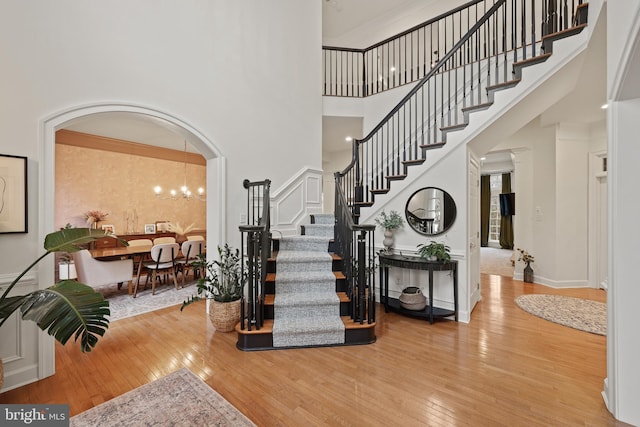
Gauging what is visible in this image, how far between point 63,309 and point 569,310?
18.5 ft

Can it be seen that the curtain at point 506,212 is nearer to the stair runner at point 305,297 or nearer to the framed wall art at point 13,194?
the stair runner at point 305,297

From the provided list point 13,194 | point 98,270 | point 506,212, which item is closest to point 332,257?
point 13,194

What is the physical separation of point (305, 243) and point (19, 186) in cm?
296

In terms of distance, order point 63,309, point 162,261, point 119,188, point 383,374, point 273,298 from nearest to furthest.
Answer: point 63,309 < point 383,374 < point 273,298 < point 162,261 < point 119,188

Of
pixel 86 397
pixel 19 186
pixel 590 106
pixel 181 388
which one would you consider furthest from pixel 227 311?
pixel 590 106

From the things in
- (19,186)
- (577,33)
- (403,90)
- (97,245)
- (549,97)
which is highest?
(403,90)

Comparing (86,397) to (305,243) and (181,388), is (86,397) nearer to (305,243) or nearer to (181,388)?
(181,388)

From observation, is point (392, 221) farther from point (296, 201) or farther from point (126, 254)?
point (126, 254)

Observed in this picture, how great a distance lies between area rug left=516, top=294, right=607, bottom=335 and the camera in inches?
132

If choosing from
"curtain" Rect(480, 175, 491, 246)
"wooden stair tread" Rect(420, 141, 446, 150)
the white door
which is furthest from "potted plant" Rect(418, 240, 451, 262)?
"curtain" Rect(480, 175, 491, 246)

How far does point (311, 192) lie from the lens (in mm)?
5156

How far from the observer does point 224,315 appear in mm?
3252

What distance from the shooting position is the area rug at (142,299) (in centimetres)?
399

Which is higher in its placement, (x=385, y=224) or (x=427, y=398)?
(x=385, y=224)
